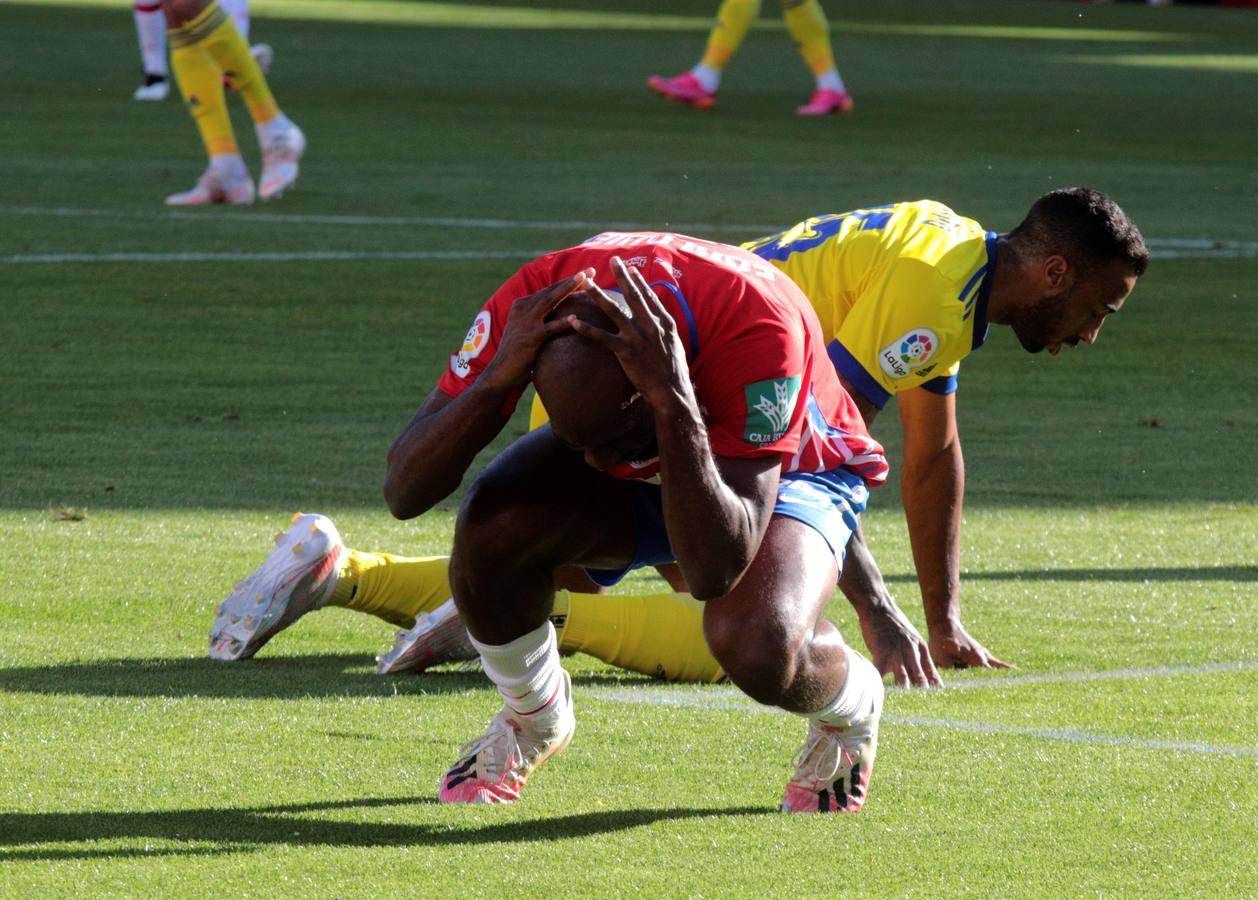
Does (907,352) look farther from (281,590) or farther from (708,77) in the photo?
(708,77)

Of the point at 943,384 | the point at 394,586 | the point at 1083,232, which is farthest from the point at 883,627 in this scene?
the point at 394,586

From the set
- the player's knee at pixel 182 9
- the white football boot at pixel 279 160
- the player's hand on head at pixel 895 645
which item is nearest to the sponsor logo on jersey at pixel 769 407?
the player's hand on head at pixel 895 645

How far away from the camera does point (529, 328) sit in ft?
11.6

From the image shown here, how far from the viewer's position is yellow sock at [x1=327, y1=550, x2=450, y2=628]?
16.6ft

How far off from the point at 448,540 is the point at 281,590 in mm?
1245

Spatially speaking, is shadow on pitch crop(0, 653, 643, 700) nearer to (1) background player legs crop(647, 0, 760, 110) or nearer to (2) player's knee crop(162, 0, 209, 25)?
(2) player's knee crop(162, 0, 209, 25)

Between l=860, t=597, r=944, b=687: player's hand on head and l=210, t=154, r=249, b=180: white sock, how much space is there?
8181 millimetres

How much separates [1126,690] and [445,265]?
21.3 feet

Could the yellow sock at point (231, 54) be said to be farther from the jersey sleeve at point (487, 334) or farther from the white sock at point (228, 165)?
the jersey sleeve at point (487, 334)

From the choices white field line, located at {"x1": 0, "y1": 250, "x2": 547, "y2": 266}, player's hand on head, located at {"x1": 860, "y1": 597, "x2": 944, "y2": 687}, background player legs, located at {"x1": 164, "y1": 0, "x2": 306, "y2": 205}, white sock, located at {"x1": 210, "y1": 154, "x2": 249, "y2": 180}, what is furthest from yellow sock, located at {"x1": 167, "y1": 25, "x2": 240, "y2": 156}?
player's hand on head, located at {"x1": 860, "y1": 597, "x2": 944, "y2": 687}

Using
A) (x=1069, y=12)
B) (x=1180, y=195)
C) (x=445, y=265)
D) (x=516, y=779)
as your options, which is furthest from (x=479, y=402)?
(x=1069, y=12)

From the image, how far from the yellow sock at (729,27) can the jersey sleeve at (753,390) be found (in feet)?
48.0

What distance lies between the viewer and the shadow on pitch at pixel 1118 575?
233 inches

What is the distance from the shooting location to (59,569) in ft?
18.3
